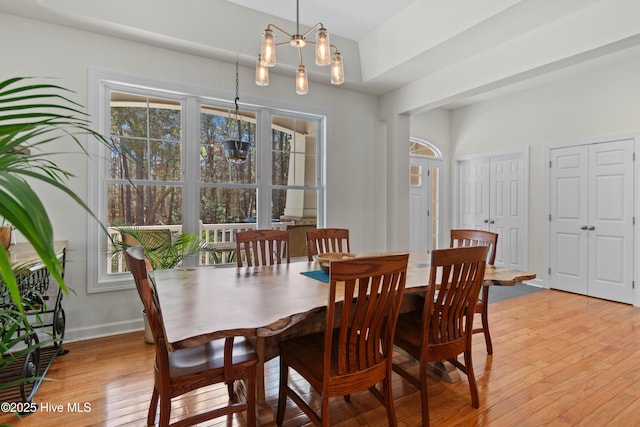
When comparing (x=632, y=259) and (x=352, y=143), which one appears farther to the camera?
(x=352, y=143)

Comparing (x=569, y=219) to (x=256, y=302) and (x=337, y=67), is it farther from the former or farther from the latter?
(x=256, y=302)

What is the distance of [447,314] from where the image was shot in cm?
196

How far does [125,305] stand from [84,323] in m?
0.34

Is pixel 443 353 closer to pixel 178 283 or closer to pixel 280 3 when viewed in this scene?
pixel 178 283

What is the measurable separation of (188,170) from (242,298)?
7.46 ft

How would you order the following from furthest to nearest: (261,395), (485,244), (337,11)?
(337,11), (485,244), (261,395)

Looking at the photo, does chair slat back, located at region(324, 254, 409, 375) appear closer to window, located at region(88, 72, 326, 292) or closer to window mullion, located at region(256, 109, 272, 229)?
window, located at region(88, 72, 326, 292)

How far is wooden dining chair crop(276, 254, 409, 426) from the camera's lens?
1.50m

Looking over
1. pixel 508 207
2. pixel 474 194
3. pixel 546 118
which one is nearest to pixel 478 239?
pixel 508 207

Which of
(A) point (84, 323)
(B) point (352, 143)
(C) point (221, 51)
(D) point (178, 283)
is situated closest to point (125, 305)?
(A) point (84, 323)

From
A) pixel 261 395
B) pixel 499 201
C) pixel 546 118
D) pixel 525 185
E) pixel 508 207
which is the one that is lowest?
pixel 261 395

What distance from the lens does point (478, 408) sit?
2104 millimetres

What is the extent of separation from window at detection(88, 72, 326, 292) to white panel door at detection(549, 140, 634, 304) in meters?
3.63

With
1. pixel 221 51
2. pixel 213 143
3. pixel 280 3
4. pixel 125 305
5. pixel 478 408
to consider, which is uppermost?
pixel 280 3
